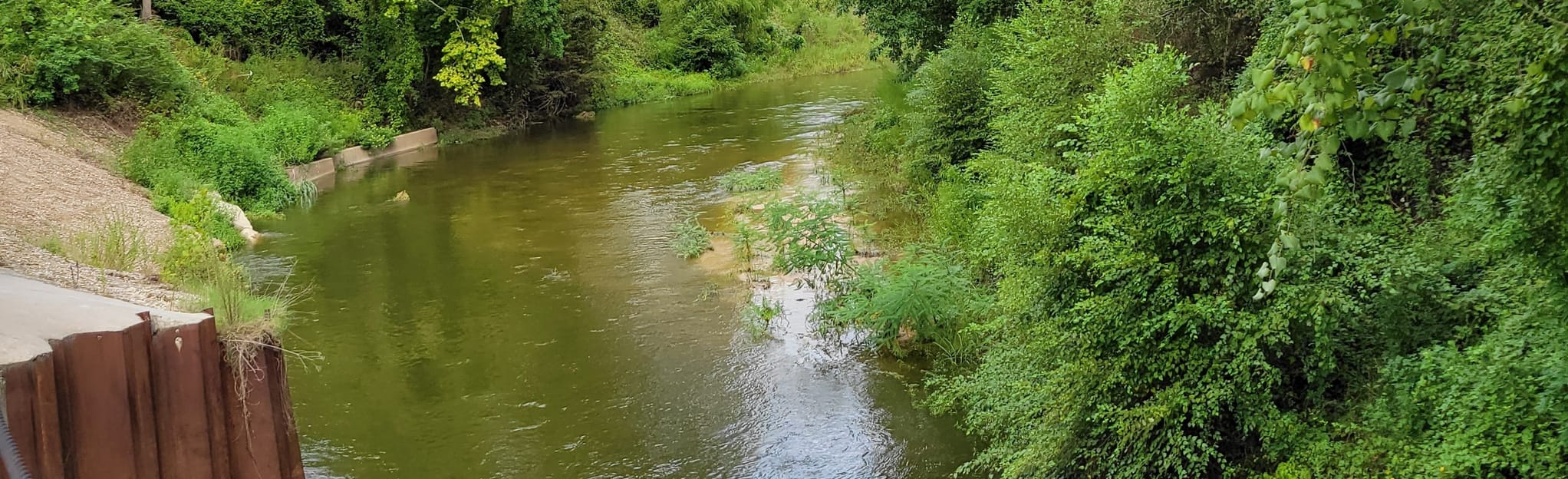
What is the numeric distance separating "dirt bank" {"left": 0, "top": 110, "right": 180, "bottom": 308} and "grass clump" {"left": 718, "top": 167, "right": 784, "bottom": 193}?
7.98 metres

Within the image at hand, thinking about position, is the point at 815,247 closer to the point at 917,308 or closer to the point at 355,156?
the point at 917,308

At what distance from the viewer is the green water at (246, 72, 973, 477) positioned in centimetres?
750

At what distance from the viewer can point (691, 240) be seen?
13.1 metres

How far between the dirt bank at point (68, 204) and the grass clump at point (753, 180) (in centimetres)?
798

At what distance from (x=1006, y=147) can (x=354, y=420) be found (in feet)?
18.5

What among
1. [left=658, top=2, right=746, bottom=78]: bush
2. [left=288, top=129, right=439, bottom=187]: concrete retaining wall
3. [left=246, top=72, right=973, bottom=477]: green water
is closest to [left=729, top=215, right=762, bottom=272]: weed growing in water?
[left=246, top=72, right=973, bottom=477]: green water

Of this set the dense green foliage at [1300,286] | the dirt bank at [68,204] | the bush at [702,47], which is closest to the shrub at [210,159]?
the dirt bank at [68,204]

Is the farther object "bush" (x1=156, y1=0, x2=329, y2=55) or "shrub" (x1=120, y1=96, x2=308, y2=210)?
"bush" (x1=156, y1=0, x2=329, y2=55)

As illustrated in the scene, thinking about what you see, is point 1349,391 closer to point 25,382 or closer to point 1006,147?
point 1006,147

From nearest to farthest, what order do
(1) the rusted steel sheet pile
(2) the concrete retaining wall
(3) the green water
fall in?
1. (1) the rusted steel sheet pile
2. (3) the green water
3. (2) the concrete retaining wall

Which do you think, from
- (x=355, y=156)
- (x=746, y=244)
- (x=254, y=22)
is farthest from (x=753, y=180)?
(x=254, y=22)

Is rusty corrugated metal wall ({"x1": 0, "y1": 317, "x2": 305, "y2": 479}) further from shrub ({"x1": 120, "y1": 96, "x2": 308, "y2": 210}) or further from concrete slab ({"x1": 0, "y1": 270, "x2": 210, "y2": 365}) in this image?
shrub ({"x1": 120, "y1": 96, "x2": 308, "y2": 210})

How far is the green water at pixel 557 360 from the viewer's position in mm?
7500

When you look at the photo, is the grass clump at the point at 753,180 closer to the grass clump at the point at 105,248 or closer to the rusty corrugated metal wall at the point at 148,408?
the grass clump at the point at 105,248
